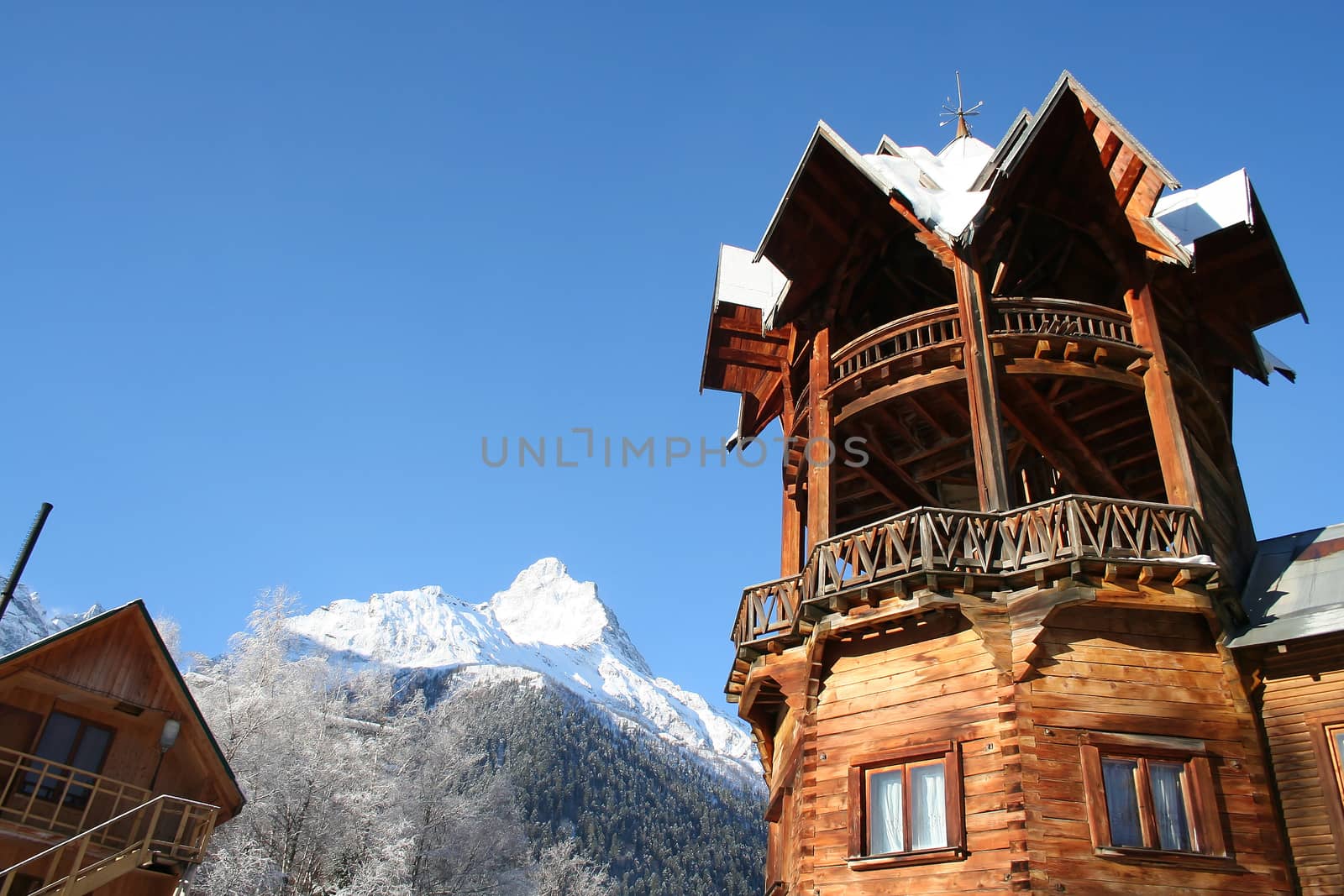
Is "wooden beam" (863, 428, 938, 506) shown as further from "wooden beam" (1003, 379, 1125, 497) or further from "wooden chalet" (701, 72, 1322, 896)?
"wooden beam" (1003, 379, 1125, 497)

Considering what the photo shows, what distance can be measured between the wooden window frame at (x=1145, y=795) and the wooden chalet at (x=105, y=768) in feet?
55.0

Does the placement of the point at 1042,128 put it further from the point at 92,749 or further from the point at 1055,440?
the point at 92,749

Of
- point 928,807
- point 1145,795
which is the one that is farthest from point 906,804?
point 1145,795

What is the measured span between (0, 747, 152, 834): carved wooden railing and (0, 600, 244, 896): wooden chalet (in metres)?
0.02

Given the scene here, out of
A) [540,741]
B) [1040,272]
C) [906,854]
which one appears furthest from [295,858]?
[540,741]

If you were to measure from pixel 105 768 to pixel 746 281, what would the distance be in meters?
18.6

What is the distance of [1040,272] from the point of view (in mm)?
23719

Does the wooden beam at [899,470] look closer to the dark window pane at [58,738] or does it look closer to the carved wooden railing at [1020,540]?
the carved wooden railing at [1020,540]

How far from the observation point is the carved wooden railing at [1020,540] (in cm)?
1541

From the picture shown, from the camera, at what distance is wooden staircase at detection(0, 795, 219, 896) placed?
18.0 meters

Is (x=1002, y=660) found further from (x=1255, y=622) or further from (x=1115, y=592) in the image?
(x=1255, y=622)

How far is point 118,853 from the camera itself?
1928 cm

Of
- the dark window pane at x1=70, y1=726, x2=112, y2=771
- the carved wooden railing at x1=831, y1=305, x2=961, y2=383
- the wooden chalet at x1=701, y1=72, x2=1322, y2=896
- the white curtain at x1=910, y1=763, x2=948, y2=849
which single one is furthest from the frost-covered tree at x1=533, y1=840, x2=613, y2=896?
the white curtain at x1=910, y1=763, x2=948, y2=849

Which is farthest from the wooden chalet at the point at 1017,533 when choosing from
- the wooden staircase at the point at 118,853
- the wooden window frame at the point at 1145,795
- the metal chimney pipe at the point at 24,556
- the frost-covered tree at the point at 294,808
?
the frost-covered tree at the point at 294,808
